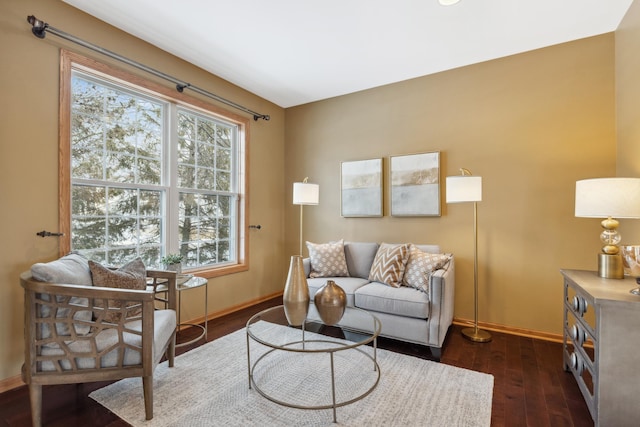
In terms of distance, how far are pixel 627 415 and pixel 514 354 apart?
40.2 inches

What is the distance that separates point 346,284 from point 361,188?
4.34 ft

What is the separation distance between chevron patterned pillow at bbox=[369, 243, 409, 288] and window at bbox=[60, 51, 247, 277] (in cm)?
171

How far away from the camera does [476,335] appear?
2.83 m

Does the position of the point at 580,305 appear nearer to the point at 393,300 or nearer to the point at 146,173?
the point at 393,300

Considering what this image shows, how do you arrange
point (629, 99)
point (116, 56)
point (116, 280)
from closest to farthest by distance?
point (116, 280) → point (629, 99) → point (116, 56)

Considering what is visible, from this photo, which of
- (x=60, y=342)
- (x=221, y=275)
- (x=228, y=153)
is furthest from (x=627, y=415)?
(x=228, y=153)

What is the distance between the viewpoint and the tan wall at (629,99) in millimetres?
2211

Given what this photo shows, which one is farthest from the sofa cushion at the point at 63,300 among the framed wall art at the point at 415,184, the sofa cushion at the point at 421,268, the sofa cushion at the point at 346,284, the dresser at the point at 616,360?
the framed wall art at the point at 415,184

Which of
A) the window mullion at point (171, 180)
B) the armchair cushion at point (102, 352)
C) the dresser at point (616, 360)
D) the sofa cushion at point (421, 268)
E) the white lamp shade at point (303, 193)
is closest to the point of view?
the dresser at point (616, 360)

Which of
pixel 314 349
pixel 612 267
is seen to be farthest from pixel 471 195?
pixel 314 349

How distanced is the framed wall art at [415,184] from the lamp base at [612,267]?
4.84 ft

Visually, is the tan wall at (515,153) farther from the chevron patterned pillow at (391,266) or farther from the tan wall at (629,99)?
the chevron patterned pillow at (391,266)

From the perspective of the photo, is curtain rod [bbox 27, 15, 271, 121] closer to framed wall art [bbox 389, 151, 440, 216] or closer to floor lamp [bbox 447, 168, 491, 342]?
framed wall art [bbox 389, 151, 440, 216]

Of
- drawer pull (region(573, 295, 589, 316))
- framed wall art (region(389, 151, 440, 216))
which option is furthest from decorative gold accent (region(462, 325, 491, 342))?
framed wall art (region(389, 151, 440, 216))
